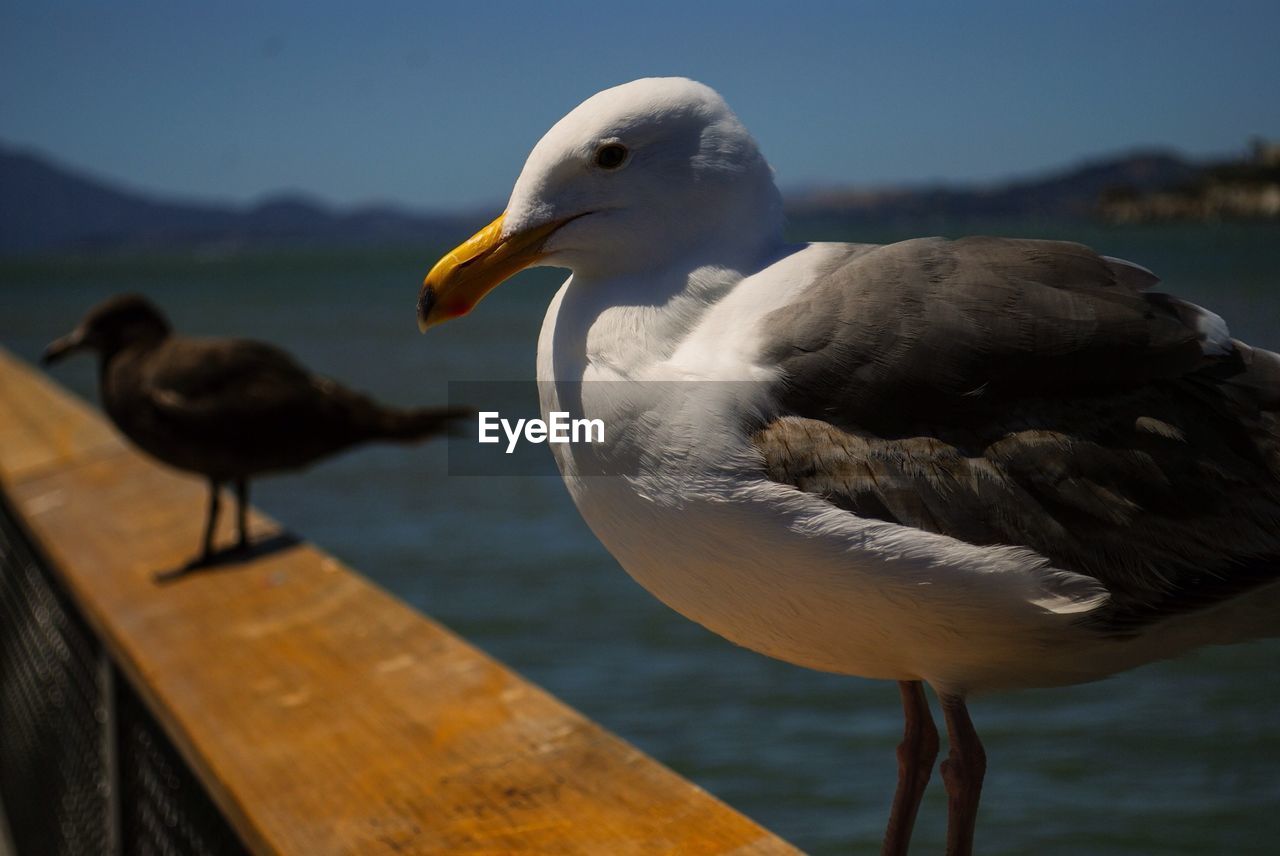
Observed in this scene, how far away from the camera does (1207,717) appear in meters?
5.44

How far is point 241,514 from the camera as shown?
433 centimetres

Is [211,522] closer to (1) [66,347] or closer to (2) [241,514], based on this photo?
(2) [241,514]

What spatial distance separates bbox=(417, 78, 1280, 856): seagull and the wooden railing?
0.46m

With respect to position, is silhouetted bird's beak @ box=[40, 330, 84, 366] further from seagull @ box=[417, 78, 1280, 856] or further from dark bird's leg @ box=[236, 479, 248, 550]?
seagull @ box=[417, 78, 1280, 856]

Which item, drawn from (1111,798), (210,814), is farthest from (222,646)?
(1111,798)

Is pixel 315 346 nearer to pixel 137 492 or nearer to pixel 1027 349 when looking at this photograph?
pixel 137 492

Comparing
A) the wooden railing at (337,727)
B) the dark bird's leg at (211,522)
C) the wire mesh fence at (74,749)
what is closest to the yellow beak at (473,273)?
the wooden railing at (337,727)

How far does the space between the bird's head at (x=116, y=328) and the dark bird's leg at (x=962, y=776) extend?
452cm

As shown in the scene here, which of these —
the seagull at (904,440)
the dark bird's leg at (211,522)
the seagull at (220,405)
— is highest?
the seagull at (904,440)

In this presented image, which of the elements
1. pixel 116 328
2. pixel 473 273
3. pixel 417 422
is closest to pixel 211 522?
pixel 417 422

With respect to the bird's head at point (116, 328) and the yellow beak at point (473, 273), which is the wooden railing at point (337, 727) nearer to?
the yellow beak at point (473, 273)

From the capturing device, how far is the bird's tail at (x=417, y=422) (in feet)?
18.0

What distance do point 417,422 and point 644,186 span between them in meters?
3.94

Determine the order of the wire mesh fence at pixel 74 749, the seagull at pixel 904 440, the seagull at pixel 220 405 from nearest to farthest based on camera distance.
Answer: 1. the seagull at pixel 904 440
2. the wire mesh fence at pixel 74 749
3. the seagull at pixel 220 405
